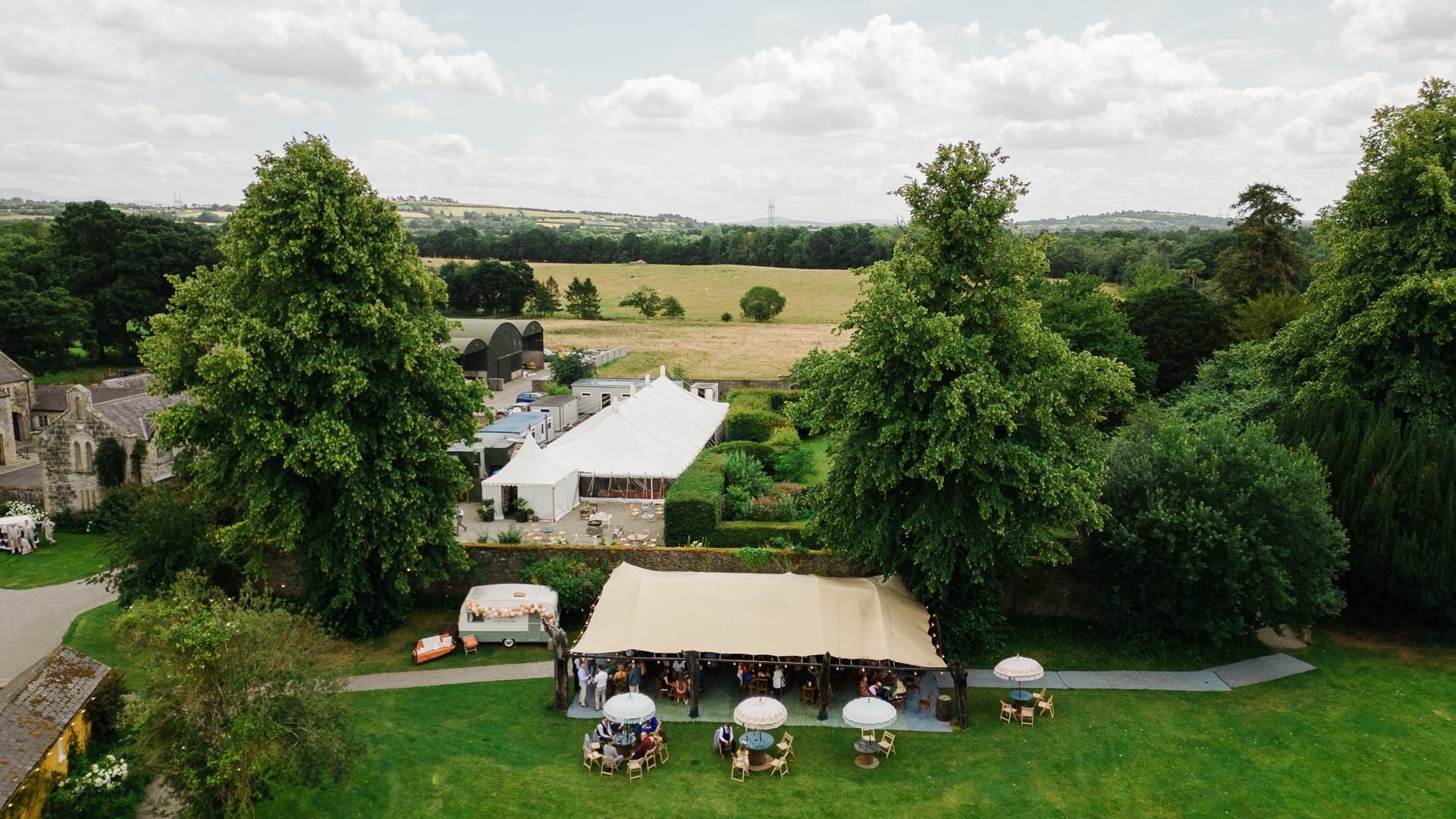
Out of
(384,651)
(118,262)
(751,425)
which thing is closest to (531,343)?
(118,262)

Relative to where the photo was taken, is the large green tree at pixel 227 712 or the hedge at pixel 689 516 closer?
the large green tree at pixel 227 712

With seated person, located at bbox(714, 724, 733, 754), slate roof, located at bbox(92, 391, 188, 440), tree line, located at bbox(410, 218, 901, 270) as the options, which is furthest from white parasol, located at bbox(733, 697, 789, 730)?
tree line, located at bbox(410, 218, 901, 270)

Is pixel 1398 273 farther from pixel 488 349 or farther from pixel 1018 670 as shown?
pixel 488 349

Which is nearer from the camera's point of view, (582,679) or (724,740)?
(724,740)

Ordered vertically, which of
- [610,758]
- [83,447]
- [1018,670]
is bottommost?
[610,758]

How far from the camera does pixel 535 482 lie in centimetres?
2752

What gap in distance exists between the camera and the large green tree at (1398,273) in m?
21.0

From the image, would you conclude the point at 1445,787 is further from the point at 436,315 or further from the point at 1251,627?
the point at 436,315

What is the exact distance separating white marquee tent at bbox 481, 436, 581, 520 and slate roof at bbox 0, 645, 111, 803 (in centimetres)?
1279

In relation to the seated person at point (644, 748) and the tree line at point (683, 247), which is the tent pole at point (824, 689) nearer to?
the seated person at point (644, 748)

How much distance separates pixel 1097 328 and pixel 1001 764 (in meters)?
29.1

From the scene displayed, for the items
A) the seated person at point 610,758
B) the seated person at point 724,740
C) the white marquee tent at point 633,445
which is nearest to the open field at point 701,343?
the white marquee tent at point 633,445

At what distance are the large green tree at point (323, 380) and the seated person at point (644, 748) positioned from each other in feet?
23.8

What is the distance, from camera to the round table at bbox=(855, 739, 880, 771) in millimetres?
15227
